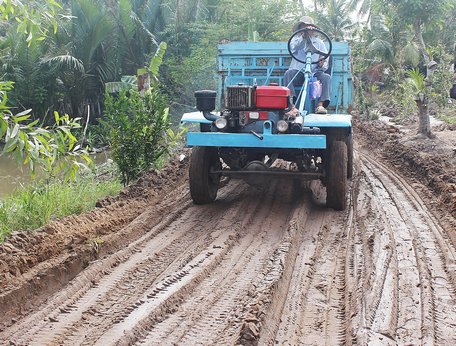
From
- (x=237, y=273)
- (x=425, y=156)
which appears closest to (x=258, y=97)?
(x=237, y=273)

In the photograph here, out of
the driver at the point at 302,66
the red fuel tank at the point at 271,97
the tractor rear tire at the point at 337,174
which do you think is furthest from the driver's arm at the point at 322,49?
the red fuel tank at the point at 271,97

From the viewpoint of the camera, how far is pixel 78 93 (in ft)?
73.3

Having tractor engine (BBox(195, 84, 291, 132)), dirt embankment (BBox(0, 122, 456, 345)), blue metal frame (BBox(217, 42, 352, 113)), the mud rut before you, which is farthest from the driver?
the mud rut

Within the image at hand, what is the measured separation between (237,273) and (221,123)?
7.89ft

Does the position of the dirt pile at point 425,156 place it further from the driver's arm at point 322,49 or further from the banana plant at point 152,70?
the banana plant at point 152,70

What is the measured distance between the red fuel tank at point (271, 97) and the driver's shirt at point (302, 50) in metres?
1.64

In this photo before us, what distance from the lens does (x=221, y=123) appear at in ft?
22.6

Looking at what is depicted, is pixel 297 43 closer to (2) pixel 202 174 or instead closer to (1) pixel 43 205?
(2) pixel 202 174

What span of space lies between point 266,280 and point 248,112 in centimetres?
274

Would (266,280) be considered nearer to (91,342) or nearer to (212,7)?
(91,342)

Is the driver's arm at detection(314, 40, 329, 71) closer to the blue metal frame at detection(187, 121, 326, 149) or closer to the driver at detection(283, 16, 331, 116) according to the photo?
the driver at detection(283, 16, 331, 116)

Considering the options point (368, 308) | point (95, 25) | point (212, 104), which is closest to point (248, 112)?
point (212, 104)

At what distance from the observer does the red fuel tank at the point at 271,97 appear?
22.1 ft

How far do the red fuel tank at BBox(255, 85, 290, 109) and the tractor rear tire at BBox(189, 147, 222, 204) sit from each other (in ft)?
3.47
